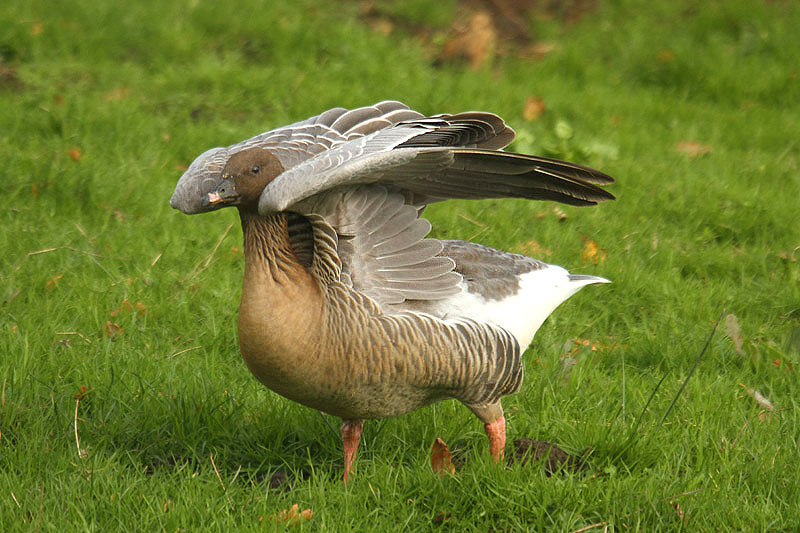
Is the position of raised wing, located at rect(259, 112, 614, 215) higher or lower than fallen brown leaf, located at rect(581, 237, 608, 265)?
higher

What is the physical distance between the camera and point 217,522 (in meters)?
3.19

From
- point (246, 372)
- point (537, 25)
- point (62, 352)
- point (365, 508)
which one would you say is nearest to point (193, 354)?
point (246, 372)

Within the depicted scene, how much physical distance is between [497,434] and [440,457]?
26 centimetres

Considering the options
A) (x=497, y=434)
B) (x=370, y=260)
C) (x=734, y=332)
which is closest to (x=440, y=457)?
(x=497, y=434)

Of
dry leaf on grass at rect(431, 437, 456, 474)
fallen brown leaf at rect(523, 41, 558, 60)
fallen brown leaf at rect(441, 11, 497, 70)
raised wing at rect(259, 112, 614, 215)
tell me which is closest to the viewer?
raised wing at rect(259, 112, 614, 215)

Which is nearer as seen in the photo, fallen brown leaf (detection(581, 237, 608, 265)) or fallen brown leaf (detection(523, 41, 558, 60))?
fallen brown leaf (detection(581, 237, 608, 265))

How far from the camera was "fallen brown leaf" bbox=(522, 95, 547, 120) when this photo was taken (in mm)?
7487

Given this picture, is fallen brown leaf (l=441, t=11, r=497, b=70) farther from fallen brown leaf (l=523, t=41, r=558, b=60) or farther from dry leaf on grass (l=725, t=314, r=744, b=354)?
dry leaf on grass (l=725, t=314, r=744, b=354)

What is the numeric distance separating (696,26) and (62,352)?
7.36m

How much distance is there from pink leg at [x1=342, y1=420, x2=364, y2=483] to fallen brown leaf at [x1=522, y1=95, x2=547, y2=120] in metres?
4.39

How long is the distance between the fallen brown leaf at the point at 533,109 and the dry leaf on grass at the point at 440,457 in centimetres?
437

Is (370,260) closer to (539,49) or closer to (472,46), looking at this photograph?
(472,46)

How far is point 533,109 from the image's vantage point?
7.54 meters

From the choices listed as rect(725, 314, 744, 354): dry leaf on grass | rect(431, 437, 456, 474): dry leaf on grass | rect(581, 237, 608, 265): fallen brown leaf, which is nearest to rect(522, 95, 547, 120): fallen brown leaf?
rect(581, 237, 608, 265): fallen brown leaf
